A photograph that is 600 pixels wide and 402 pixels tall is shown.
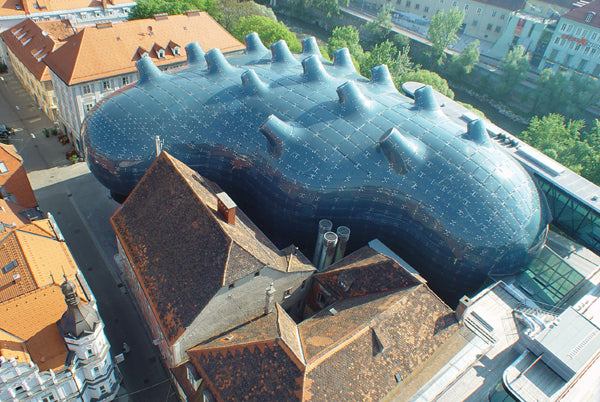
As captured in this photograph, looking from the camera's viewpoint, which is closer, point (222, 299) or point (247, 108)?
point (222, 299)

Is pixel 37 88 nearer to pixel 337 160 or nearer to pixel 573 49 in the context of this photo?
pixel 337 160

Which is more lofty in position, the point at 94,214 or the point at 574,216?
the point at 574,216

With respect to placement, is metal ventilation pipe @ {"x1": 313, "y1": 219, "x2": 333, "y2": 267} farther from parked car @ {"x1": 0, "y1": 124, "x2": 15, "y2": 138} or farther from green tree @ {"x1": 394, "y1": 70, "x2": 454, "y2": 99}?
parked car @ {"x1": 0, "y1": 124, "x2": 15, "y2": 138}

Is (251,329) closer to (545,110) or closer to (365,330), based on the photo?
(365,330)

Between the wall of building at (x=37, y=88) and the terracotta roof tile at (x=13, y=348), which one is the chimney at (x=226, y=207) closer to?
the terracotta roof tile at (x=13, y=348)

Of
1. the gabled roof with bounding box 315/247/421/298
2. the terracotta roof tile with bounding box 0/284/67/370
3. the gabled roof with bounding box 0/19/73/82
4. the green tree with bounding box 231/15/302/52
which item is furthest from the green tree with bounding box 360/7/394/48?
the terracotta roof tile with bounding box 0/284/67/370

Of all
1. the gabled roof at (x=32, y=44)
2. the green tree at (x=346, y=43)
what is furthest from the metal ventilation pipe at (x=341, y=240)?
the green tree at (x=346, y=43)

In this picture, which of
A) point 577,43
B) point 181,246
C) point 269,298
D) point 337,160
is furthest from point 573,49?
point 181,246

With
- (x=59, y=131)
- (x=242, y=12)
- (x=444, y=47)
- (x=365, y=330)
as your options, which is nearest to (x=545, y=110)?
(x=444, y=47)
